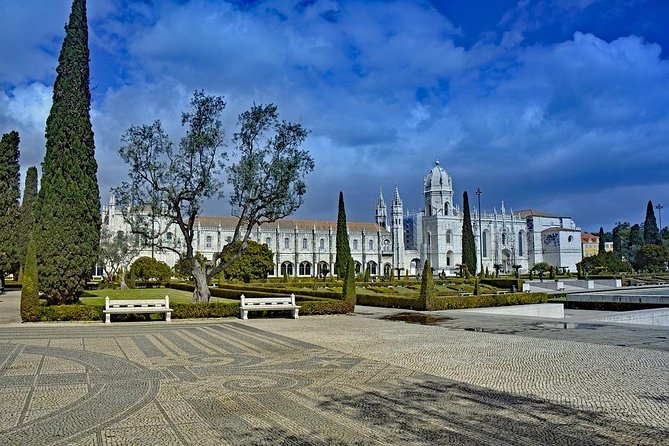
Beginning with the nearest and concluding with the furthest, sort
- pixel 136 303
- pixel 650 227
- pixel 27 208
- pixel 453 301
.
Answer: pixel 136 303, pixel 453 301, pixel 27 208, pixel 650 227

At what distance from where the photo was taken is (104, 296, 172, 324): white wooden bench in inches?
606

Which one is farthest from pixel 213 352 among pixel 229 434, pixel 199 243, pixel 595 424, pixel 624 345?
pixel 199 243

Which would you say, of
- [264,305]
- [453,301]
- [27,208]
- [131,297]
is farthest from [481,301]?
[27,208]

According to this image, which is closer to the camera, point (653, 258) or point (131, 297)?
point (131, 297)

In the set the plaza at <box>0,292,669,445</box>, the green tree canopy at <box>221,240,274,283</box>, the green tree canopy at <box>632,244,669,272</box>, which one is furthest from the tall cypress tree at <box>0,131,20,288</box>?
the green tree canopy at <box>632,244,669,272</box>

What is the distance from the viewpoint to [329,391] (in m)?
6.72

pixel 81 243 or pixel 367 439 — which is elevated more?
pixel 81 243

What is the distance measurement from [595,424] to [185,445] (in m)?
3.75

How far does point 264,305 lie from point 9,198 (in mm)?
21780

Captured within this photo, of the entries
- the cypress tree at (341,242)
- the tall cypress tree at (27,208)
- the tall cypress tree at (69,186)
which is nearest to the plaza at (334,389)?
the tall cypress tree at (69,186)

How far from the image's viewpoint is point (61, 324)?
14.9m

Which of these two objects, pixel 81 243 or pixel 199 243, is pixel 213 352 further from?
pixel 199 243

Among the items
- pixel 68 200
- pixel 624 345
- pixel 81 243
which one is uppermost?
pixel 68 200

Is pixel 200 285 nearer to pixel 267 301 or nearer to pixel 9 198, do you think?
pixel 267 301
